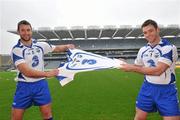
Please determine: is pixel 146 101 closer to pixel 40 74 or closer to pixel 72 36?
pixel 40 74

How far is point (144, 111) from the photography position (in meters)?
6.09

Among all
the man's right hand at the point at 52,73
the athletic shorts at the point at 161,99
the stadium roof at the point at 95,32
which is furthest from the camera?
the stadium roof at the point at 95,32

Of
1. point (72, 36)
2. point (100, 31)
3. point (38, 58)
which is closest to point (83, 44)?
point (72, 36)

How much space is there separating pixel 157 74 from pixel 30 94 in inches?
83.5

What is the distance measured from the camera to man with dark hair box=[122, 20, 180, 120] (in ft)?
18.9

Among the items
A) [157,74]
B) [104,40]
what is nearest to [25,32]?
[157,74]

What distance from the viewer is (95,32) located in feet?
256

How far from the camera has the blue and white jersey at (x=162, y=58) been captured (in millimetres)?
5812

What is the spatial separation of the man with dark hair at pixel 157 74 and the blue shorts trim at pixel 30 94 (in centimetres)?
151

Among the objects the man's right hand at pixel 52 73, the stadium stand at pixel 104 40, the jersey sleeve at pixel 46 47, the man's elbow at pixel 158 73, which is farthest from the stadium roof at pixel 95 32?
the man's elbow at pixel 158 73

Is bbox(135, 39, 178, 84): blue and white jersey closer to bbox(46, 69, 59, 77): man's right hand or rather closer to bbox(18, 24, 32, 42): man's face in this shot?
bbox(46, 69, 59, 77): man's right hand

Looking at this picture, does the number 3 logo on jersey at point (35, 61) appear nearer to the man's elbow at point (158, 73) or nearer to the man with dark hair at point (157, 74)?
the man with dark hair at point (157, 74)

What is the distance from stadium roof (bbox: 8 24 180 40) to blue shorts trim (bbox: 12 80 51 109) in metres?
68.2

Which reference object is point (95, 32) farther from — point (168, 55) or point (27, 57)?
point (168, 55)
